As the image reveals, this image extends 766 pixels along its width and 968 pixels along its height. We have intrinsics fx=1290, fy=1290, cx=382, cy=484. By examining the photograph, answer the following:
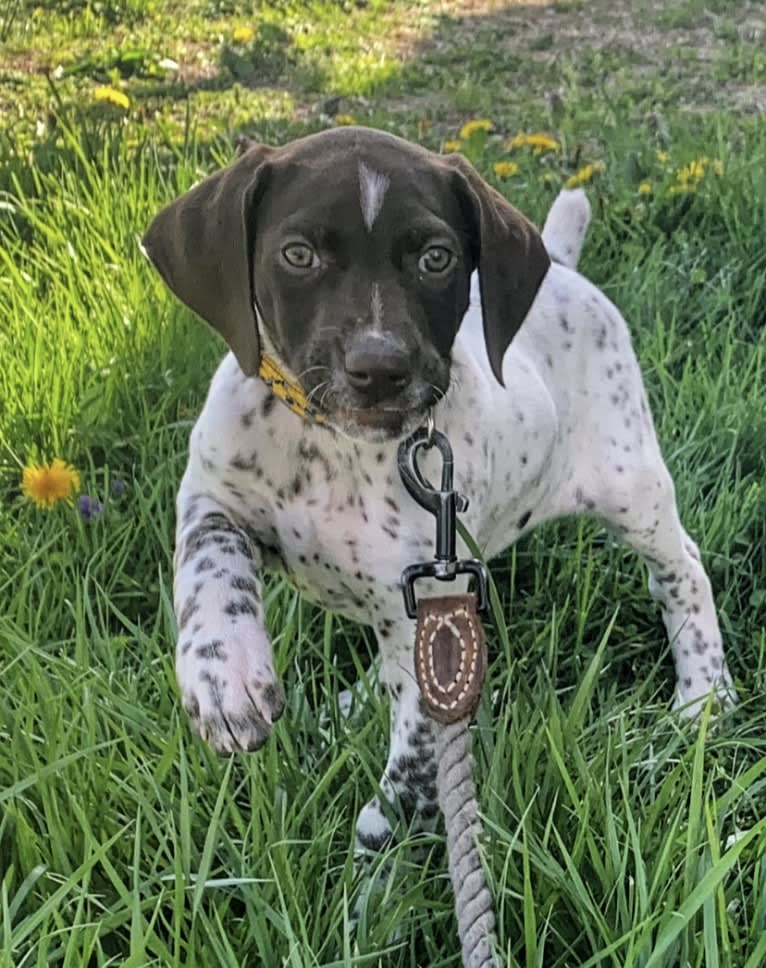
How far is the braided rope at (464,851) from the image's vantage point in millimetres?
1891

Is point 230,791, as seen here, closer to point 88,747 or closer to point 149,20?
point 88,747

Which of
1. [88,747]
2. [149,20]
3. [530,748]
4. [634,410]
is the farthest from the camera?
[149,20]

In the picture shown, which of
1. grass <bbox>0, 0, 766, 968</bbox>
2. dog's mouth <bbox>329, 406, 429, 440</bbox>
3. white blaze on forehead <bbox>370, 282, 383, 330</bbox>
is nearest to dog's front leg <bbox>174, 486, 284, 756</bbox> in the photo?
grass <bbox>0, 0, 766, 968</bbox>

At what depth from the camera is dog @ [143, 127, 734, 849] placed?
7.10ft

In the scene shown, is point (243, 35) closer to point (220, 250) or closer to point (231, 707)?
point (220, 250)

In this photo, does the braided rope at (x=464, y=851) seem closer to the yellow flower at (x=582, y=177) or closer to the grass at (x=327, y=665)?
the grass at (x=327, y=665)

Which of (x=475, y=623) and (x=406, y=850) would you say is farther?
(x=406, y=850)

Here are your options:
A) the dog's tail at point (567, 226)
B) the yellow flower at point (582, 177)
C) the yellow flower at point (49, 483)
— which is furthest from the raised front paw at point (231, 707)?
the yellow flower at point (582, 177)

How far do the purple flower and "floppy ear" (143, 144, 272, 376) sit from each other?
89 cm

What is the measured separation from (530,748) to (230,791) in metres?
0.56

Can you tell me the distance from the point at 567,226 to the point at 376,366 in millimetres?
1616

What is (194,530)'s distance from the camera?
2.37 metres

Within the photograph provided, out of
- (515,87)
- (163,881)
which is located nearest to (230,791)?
(163,881)

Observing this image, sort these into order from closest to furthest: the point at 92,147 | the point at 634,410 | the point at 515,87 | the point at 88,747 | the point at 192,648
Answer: the point at 192,648 < the point at 88,747 < the point at 634,410 < the point at 92,147 < the point at 515,87
